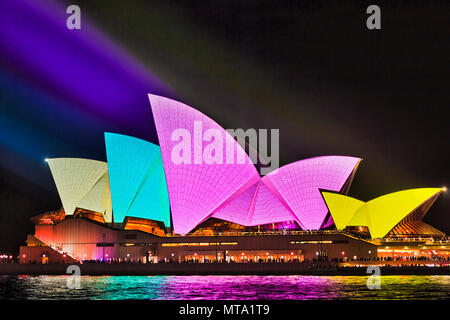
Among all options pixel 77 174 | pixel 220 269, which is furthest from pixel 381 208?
pixel 77 174

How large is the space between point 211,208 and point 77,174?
17941mm

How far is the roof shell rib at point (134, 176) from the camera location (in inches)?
2692

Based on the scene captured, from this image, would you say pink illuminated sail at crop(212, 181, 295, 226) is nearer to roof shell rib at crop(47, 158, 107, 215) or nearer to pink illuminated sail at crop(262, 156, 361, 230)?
pink illuminated sail at crop(262, 156, 361, 230)

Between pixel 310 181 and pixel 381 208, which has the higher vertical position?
pixel 310 181

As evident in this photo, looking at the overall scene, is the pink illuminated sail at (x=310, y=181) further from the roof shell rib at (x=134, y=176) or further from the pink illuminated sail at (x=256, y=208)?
the roof shell rib at (x=134, y=176)

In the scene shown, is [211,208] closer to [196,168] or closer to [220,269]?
[196,168]

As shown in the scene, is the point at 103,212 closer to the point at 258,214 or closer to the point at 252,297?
the point at 258,214

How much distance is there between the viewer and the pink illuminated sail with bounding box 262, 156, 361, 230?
6631 centimetres

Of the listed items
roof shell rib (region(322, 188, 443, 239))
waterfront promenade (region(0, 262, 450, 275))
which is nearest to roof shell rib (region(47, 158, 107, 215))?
waterfront promenade (region(0, 262, 450, 275))

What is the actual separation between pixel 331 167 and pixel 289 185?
524 centimetres

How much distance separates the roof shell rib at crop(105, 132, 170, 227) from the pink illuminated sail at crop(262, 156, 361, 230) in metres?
13.8

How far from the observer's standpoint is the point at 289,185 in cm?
6719

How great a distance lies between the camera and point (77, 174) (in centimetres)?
7231
